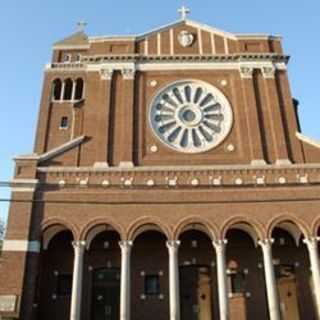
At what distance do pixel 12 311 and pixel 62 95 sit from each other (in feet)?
62.3

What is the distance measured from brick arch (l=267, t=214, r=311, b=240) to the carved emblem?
12812 mm

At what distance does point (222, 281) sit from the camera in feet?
69.2

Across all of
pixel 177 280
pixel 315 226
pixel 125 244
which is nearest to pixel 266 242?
pixel 315 226

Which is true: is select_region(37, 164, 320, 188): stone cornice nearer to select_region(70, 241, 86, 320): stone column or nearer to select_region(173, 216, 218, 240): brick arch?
select_region(173, 216, 218, 240): brick arch

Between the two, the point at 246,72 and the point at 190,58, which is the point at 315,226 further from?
the point at 190,58

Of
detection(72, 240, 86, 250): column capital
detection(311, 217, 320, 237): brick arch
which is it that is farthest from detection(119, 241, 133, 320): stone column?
detection(311, 217, 320, 237): brick arch

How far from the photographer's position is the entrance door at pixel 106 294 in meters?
23.7

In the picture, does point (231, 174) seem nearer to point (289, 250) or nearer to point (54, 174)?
point (289, 250)

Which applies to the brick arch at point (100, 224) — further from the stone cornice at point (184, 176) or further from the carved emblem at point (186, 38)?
the carved emblem at point (186, 38)

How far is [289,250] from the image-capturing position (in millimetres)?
24547

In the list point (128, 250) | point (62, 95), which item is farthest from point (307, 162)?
point (62, 95)

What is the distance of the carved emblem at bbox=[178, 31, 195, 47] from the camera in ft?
96.4

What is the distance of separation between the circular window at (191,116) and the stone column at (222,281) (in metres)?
5.98

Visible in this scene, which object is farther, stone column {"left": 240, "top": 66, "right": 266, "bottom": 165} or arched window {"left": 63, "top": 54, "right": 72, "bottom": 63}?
arched window {"left": 63, "top": 54, "right": 72, "bottom": 63}
